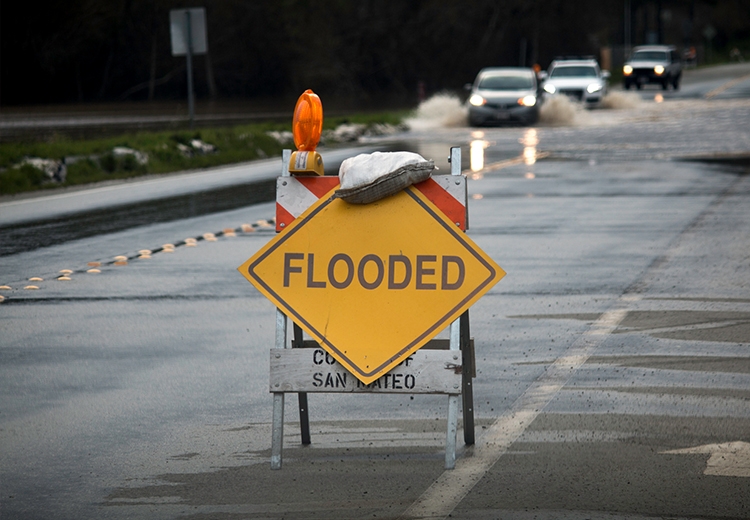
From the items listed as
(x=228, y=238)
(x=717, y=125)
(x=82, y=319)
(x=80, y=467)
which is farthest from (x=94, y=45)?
(x=80, y=467)

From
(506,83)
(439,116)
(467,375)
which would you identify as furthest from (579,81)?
(467,375)

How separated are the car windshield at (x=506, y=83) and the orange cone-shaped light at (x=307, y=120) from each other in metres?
31.0

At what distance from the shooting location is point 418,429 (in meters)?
6.04

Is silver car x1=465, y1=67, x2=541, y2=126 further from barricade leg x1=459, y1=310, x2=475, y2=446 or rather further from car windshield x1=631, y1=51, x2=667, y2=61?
barricade leg x1=459, y1=310, x2=475, y2=446

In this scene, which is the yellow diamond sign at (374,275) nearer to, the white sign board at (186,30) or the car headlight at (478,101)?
the white sign board at (186,30)

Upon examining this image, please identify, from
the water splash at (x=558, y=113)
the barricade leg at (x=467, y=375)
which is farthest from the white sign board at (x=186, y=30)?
the barricade leg at (x=467, y=375)

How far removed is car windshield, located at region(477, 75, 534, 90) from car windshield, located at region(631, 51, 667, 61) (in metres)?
26.0

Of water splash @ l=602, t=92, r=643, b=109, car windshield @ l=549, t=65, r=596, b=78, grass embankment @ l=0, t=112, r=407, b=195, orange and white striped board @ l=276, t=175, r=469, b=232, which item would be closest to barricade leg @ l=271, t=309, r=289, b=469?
orange and white striped board @ l=276, t=175, r=469, b=232

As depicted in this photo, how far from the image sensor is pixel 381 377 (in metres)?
5.48

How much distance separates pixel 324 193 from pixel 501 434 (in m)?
1.37

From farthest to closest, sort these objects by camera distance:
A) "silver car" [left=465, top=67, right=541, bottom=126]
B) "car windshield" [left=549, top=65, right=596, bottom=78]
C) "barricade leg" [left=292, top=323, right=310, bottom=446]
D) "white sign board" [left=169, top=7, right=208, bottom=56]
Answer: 1. "car windshield" [left=549, top=65, right=596, bottom=78]
2. "silver car" [left=465, top=67, right=541, bottom=126]
3. "white sign board" [left=169, top=7, right=208, bottom=56]
4. "barricade leg" [left=292, top=323, right=310, bottom=446]

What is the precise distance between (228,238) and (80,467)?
7774mm

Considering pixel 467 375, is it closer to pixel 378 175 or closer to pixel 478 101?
pixel 378 175

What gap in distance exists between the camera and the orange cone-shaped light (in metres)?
5.52
